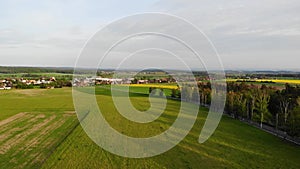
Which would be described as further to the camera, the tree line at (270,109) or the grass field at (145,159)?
the tree line at (270,109)

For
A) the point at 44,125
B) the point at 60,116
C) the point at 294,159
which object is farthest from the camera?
the point at 60,116

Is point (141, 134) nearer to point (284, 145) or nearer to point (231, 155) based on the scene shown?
point (231, 155)

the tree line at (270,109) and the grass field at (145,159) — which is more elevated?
the tree line at (270,109)

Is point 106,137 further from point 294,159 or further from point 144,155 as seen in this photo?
point 294,159

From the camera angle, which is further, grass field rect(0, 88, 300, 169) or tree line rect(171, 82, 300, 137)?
tree line rect(171, 82, 300, 137)

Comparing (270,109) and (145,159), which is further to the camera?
(270,109)

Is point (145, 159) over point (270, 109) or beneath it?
beneath

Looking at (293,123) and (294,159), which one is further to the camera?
(293,123)

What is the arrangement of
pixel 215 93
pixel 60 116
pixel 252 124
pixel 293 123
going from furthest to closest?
pixel 215 93 → pixel 60 116 → pixel 252 124 → pixel 293 123

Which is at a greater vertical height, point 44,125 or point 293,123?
point 293,123

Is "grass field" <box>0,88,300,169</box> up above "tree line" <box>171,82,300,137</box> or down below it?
below


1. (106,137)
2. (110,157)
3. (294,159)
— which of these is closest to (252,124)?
(294,159)
